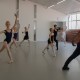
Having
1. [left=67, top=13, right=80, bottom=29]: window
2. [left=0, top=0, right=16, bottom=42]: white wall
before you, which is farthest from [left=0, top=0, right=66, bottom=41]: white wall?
[left=67, top=13, right=80, bottom=29]: window

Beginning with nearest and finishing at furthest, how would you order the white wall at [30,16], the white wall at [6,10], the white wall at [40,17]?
the white wall at [6,10] < the white wall at [30,16] < the white wall at [40,17]

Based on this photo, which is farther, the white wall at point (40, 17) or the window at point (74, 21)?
the white wall at point (40, 17)

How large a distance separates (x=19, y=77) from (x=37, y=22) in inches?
895

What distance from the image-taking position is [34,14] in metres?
27.9

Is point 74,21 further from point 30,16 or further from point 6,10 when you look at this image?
point 6,10

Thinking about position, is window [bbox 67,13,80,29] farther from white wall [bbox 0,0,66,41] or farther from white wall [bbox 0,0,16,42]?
white wall [bbox 0,0,16,42]

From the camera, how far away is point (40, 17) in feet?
92.7

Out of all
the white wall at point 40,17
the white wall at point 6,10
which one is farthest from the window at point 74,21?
the white wall at point 6,10

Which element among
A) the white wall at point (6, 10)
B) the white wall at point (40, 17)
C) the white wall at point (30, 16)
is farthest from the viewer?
the white wall at point (40, 17)

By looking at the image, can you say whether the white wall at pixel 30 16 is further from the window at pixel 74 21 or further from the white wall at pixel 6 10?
the window at pixel 74 21

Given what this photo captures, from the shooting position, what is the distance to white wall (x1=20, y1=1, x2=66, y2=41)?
27.2 m

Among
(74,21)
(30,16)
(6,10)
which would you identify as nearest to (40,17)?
(30,16)

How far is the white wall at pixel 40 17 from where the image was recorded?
27.2 m

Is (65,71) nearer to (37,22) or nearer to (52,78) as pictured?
(52,78)
